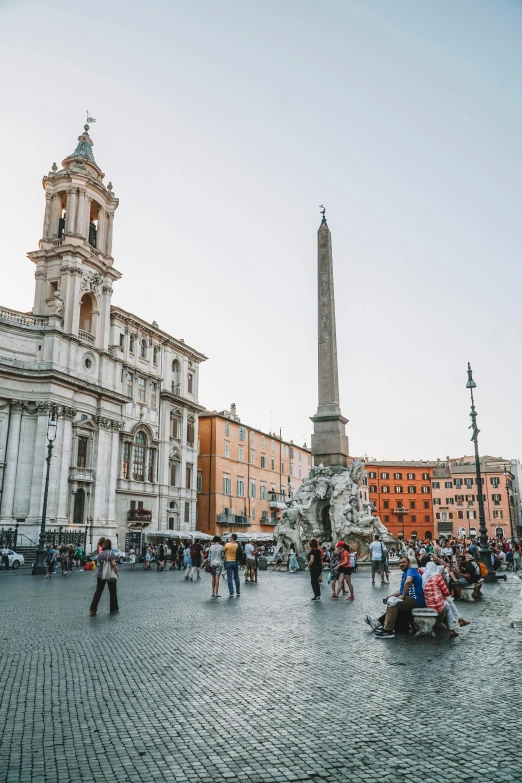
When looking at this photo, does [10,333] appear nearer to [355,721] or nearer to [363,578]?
[363,578]

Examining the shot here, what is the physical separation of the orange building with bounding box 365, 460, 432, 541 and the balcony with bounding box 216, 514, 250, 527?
33541 millimetres

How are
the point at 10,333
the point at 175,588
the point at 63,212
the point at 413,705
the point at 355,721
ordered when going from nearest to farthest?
the point at 355,721 → the point at 413,705 → the point at 175,588 → the point at 10,333 → the point at 63,212

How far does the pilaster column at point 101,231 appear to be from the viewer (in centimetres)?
4584

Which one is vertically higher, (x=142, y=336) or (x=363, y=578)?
(x=142, y=336)

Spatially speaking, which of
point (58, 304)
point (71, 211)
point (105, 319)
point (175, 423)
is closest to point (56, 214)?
point (71, 211)

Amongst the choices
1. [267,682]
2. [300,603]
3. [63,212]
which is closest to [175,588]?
[300,603]

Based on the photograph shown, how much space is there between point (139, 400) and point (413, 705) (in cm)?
4295

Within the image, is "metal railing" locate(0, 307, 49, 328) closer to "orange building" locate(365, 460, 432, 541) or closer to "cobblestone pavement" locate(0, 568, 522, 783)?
"cobblestone pavement" locate(0, 568, 522, 783)

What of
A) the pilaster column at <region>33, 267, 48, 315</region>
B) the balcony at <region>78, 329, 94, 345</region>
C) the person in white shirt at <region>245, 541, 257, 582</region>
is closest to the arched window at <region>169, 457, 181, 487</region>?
the balcony at <region>78, 329, 94, 345</region>

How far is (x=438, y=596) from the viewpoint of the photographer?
892 centimetres

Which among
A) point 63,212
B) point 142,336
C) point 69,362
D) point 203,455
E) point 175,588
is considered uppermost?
point 63,212

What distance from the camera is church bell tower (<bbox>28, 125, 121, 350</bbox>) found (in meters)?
41.9

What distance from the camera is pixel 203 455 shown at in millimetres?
54156

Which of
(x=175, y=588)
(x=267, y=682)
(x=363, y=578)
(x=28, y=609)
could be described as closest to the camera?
(x=267, y=682)
